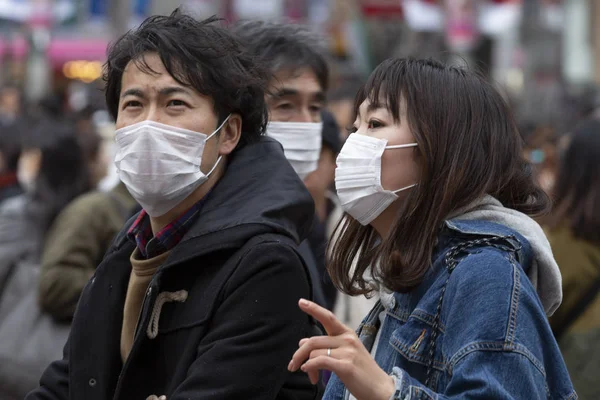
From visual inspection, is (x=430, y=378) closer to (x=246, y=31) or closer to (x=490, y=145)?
(x=490, y=145)

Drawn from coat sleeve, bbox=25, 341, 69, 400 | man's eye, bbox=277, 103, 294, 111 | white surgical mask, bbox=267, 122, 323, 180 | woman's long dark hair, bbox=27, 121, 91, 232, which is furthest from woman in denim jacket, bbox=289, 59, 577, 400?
woman's long dark hair, bbox=27, 121, 91, 232

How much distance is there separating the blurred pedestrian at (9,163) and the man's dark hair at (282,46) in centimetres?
380

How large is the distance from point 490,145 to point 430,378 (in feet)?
2.14

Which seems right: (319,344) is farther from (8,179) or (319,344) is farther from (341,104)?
(341,104)

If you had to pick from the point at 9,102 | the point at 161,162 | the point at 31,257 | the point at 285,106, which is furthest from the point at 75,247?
the point at 9,102

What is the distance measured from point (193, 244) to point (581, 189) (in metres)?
2.66

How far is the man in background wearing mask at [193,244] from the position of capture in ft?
9.66

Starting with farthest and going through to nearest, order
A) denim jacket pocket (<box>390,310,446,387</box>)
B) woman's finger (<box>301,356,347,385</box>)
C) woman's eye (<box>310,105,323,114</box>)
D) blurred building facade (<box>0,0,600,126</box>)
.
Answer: blurred building facade (<box>0,0,600,126</box>) → woman's eye (<box>310,105,323,114</box>) → denim jacket pocket (<box>390,310,446,387</box>) → woman's finger (<box>301,356,347,385</box>)

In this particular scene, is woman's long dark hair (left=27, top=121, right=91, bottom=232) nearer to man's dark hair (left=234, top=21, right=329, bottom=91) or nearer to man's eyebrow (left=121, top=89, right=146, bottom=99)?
man's dark hair (left=234, top=21, right=329, bottom=91)

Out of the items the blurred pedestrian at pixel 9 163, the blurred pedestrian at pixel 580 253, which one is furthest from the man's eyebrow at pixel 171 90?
the blurred pedestrian at pixel 9 163

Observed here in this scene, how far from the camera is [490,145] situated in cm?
272

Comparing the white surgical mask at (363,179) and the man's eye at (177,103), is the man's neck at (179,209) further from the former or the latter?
the white surgical mask at (363,179)

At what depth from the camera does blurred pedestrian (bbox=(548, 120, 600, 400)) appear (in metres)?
4.70

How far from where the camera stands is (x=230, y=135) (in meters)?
3.44
